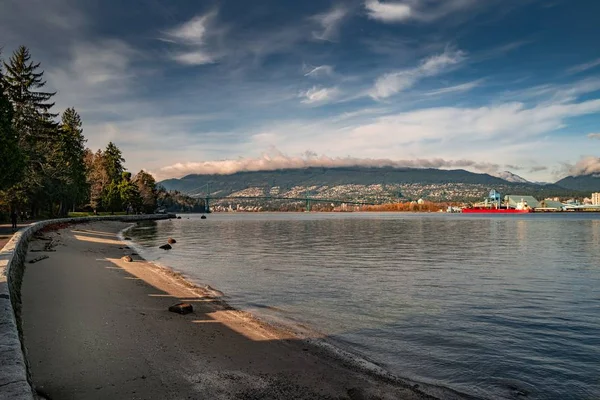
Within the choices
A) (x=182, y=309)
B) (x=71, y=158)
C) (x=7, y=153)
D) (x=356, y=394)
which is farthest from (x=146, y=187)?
(x=356, y=394)

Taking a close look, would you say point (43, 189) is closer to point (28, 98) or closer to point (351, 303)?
point (28, 98)

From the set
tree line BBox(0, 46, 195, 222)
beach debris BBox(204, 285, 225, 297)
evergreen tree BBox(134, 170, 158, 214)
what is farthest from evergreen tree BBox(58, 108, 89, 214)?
beach debris BBox(204, 285, 225, 297)

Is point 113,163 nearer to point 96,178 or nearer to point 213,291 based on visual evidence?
point 96,178

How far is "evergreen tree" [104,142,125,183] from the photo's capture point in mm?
111881

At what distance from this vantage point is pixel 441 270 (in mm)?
27344

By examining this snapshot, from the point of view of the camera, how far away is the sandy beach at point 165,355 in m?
8.40

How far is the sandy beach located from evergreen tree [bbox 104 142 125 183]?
339 ft

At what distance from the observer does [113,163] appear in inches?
4557

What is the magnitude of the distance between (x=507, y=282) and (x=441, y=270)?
16.3 feet

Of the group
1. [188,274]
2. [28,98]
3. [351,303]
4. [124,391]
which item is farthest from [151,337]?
[28,98]

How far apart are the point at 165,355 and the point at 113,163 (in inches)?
4617

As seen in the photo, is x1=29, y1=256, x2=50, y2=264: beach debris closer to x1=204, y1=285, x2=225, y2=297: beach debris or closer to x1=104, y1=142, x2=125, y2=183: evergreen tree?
x1=204, y1=285, x2=225, y2=297: beach debris

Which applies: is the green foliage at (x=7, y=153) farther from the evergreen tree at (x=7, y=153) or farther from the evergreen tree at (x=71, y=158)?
the evergreen tree at (x=71, y=158)

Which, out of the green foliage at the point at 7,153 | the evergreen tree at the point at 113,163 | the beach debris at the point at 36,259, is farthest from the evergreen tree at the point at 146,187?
the beach debris at the point at 36,259
